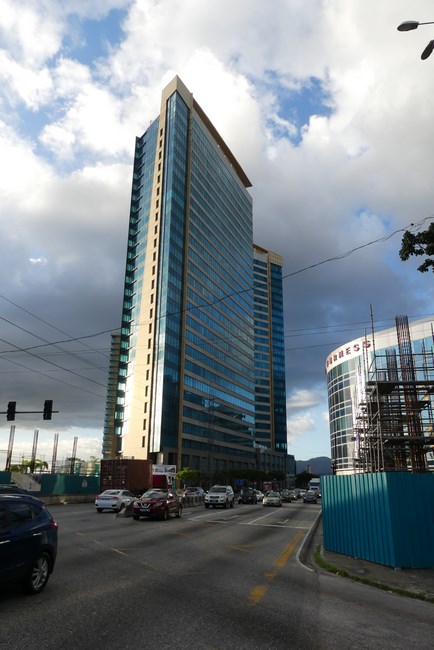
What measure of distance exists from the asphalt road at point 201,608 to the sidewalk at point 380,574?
43 cm

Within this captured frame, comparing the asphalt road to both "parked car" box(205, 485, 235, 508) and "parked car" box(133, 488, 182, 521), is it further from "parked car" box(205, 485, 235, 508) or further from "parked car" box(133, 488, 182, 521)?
"parked car" box(205, 485, 235, 508)

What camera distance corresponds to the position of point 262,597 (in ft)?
26.0

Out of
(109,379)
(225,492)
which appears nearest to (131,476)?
(225,492)

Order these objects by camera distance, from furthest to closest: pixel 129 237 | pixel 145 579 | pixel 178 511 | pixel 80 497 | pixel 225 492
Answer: pixel 129 237, pixel 80 497, pixel 225 492, pixel 178 511, pixel 145 579

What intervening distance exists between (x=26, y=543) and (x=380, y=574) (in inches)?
299

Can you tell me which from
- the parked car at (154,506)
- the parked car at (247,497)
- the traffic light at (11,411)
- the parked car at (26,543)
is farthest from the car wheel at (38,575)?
the parked car at (247,497)

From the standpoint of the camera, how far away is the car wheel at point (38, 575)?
7391mm

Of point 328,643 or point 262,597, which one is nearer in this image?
point 328,643

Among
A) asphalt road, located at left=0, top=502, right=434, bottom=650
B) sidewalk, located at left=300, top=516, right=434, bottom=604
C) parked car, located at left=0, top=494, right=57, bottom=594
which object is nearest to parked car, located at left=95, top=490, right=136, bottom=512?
asphalt road, located at left=0, top=502, right=434, bottom=650

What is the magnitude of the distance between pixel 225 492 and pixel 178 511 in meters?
12.6

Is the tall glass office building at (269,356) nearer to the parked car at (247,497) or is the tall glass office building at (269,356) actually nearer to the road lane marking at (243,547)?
the parked car at (247,497)

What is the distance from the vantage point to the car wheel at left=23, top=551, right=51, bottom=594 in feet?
24.2

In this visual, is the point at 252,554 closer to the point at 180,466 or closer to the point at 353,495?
the point at 353,495

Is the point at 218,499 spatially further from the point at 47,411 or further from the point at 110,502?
the point at 47,411
